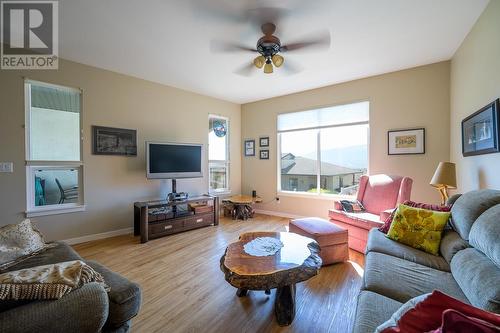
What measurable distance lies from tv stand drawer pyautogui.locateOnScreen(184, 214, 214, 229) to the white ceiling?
7.89ft

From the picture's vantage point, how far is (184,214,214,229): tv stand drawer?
3.71 metres

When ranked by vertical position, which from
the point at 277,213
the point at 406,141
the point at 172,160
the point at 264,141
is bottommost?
the point at 277,213

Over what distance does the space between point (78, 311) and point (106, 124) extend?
313 centimetres

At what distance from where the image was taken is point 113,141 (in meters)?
3.43

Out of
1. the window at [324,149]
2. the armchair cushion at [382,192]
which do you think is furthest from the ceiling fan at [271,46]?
the armchair cushion at [382,192]

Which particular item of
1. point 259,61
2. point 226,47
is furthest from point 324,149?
point 226,47

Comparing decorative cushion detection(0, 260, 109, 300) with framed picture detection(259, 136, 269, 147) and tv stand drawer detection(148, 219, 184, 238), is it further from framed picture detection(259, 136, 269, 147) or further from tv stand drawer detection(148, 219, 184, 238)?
framed picture detection(259, 136, 269, 147)

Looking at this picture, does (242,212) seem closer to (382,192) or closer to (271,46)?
(382,192)

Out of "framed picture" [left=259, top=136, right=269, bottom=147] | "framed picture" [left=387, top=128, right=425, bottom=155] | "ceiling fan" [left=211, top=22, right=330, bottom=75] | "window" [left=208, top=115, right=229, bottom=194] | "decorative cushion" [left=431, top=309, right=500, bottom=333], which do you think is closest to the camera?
"decorative cushion" [left=431, top=309, right=500, bottom=333]

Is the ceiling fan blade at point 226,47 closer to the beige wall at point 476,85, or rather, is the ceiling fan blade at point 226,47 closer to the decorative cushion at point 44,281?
the beige wall at point 476,85

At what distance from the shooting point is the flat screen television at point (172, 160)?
354cm

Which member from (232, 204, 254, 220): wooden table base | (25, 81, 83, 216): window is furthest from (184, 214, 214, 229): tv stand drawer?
(25, 81, 83, 216): window

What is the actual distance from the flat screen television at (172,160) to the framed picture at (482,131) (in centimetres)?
375

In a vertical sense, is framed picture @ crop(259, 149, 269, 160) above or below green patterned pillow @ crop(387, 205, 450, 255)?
above
